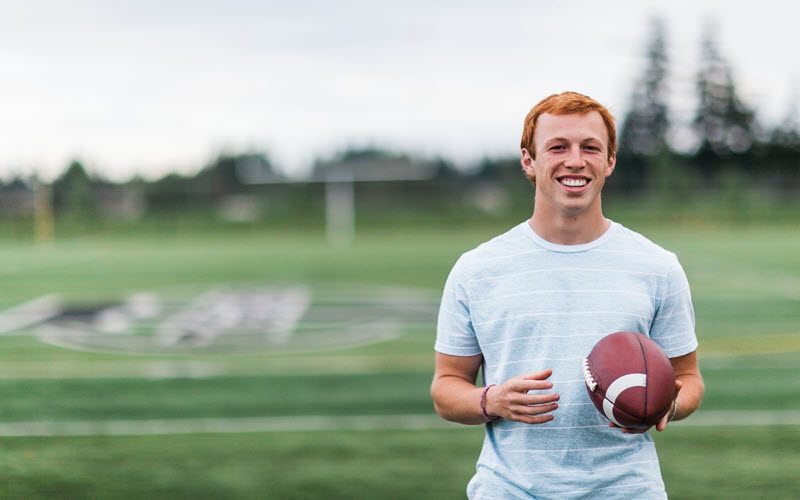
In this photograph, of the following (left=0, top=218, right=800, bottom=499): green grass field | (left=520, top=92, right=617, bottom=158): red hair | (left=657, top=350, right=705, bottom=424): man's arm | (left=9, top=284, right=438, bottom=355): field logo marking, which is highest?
(left=520, top=92, right=617, bottom=158): red hair

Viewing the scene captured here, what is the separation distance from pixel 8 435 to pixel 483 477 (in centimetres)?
500

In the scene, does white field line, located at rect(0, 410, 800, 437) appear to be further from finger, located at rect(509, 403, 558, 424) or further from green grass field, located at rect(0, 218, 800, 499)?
finger, located at rect(509, 403, 558, 424)

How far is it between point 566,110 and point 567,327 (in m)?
0.52

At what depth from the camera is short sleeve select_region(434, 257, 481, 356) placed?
2.28 meters

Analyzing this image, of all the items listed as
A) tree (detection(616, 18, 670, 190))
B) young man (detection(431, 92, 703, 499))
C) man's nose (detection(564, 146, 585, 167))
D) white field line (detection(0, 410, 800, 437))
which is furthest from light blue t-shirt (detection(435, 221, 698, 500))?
tree (detection(616, 18, 670, 190))

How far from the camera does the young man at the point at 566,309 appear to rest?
7.16 ft

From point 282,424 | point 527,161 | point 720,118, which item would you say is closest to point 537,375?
point 527,161

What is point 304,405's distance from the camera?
7.13 m

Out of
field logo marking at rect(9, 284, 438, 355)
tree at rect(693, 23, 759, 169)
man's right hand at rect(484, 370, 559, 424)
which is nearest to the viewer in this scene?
man's right hand at rect(484, 370, 559, 424)

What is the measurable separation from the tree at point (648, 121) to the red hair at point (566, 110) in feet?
146

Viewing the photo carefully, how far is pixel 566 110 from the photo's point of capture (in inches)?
86.0

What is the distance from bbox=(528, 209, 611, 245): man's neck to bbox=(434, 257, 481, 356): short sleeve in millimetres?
219

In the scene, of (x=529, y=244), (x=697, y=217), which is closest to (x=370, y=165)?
(x=697, y=217)

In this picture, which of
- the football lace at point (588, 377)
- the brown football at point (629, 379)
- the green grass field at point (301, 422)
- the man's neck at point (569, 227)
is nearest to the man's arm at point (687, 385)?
the brown football at point (629, 379)
